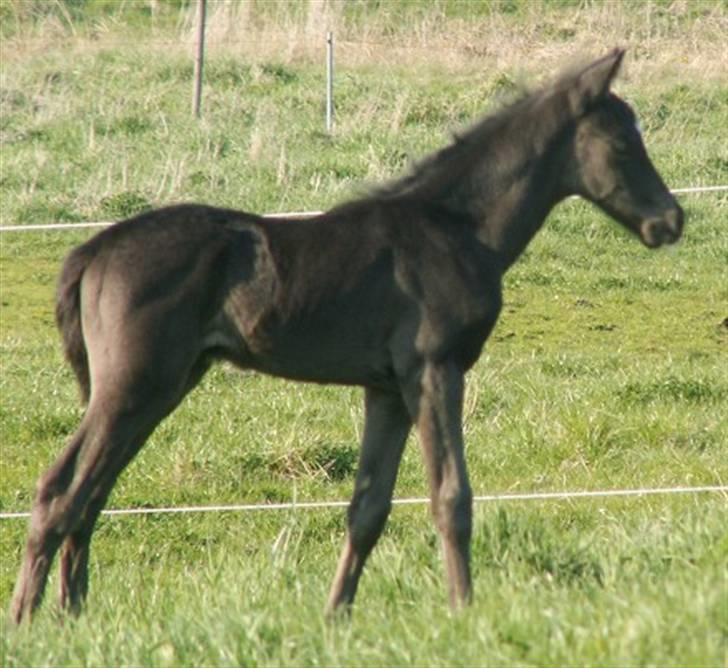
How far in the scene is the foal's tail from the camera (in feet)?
22.2

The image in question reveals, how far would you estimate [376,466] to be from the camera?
6934mm

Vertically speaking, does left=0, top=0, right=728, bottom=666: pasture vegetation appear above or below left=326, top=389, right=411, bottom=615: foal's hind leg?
below

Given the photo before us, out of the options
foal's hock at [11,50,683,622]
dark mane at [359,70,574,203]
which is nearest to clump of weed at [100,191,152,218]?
dark mane at [359,70,574,203]

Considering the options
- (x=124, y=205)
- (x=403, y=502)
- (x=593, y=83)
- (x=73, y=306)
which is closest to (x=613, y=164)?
(x=593, y=83)

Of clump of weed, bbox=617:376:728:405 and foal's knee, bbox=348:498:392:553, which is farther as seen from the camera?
clump of weed, bbox=617:376:728:405

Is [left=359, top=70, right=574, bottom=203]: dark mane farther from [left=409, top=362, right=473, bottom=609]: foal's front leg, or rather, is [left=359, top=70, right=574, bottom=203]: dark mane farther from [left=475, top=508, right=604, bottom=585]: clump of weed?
[left=475, top=508, right=604, bottom=585]: clump of weed

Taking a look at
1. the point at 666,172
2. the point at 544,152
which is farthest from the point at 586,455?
the point at 666,172

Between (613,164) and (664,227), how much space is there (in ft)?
1.02

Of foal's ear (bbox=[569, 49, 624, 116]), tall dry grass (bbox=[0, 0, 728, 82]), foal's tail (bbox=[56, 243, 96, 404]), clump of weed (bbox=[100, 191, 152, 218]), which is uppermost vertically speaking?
foal's ear (bbox=[569, 49, 624, 116])

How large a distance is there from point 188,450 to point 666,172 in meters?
7.73

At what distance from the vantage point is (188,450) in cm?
1027

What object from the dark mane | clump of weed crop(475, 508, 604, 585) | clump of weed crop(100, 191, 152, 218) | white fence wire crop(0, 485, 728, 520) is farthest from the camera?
clump of weed crop(100, 191, 152, 218)

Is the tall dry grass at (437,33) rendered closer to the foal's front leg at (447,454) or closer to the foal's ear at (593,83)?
the foal's ear at (593,83)

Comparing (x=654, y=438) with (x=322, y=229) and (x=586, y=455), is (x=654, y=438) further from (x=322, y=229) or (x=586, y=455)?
(x=322, y=229)
